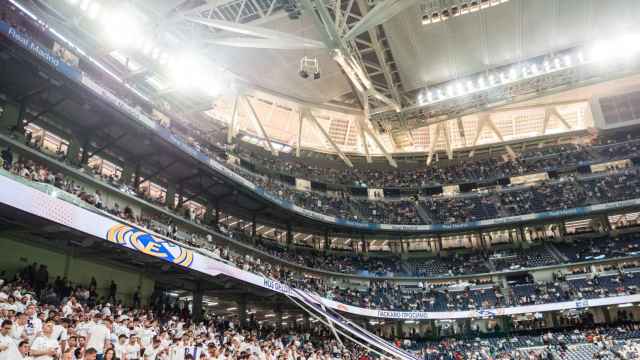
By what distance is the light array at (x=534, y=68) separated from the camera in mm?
24281

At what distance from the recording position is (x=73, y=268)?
2014 cm

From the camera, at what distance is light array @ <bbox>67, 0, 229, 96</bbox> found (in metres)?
18.8

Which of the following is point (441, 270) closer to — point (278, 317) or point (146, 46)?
point (278, 317)

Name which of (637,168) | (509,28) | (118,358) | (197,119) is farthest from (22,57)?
(637,168)

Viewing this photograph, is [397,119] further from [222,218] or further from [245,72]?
[222,218]

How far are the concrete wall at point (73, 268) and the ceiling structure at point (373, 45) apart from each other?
33.2 feet

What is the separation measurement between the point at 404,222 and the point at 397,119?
53.7ft

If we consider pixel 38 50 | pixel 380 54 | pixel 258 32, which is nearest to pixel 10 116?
pixel 38 50

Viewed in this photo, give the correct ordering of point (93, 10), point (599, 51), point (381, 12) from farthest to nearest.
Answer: point (599, 51) → point (381, 12) → point (93, 10)

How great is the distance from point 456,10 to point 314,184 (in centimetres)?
2496

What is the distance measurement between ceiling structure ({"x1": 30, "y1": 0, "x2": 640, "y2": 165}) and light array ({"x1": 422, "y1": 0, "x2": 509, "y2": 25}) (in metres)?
0.07

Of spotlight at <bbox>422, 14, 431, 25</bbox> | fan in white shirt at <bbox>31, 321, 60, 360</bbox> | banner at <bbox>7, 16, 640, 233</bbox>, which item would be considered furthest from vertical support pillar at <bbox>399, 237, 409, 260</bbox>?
fan in white shirt at <bbox>31, 321, 60, 360</bbox>

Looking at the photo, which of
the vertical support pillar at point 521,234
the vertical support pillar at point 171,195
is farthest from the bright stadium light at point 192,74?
the vertical support pillar at point 521,234

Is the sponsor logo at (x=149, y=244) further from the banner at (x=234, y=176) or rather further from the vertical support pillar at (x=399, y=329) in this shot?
the vertical support pillar at (x=399, y=329)
